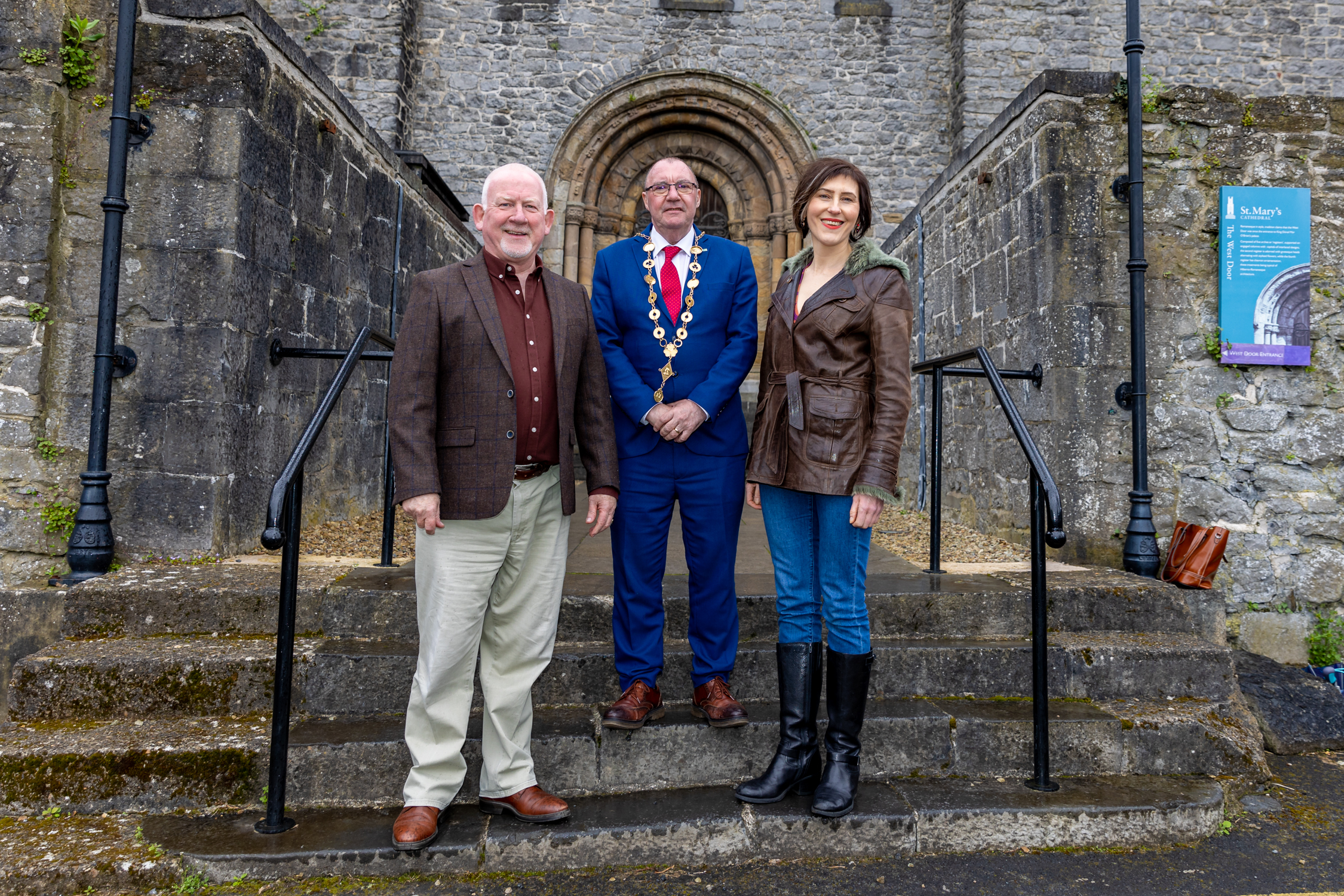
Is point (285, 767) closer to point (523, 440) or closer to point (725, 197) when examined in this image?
point (523, 440)

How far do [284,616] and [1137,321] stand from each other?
3.83 metres

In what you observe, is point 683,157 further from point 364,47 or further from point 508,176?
point 508,176

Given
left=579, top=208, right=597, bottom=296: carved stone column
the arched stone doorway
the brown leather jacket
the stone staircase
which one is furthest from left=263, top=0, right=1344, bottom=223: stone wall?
the brown leather jacket

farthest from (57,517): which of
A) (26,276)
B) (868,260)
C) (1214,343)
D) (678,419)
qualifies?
(1214,343)

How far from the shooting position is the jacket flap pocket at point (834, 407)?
2232mm

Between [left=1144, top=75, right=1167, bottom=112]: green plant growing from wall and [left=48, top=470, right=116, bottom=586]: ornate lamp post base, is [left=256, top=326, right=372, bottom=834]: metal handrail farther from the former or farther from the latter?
[left=1144, top=75, right=1167, bottom=112]: green plant growing from wall

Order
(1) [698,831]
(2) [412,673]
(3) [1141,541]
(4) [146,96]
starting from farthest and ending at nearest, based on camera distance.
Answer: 1. (3) [1141,541]
2. (4) [146,96]
3. (2) [412,673]
4. (1) [698,831]

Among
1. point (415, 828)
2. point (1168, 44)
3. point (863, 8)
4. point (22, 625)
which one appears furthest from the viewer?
point (863, 8)

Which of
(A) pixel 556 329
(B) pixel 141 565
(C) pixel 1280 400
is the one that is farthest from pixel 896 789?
(C) pixel 1280 400

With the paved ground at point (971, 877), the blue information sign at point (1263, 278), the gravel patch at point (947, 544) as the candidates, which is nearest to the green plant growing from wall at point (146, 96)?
the paved ground at point (971, 877)

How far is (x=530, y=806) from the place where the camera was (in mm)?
2158

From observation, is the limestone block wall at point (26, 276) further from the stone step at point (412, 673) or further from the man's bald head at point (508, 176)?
the man's bald head at point (508, 176)

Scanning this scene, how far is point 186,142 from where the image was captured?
345cm

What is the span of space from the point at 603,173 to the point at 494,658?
961 cm
